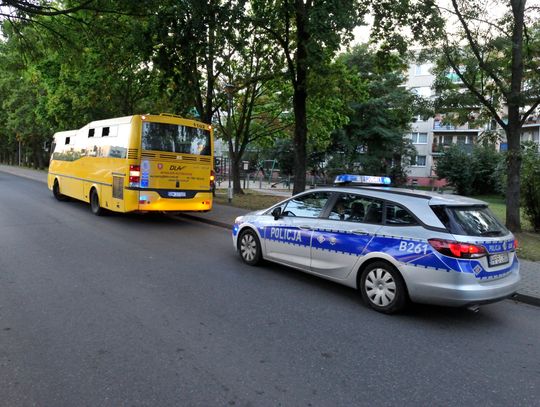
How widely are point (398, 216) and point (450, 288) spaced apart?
1031 millimetres

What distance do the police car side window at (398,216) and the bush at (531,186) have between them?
30.3ft

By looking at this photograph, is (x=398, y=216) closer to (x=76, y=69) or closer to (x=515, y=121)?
(x=515, y=121)

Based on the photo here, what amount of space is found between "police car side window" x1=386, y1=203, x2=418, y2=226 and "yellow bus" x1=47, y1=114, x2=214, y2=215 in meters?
7.27

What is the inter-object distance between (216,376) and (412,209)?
3038 millimetres

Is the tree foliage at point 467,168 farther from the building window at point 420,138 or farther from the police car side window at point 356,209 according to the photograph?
the police car side window at point 356,209

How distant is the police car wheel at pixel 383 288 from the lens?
17.0ft

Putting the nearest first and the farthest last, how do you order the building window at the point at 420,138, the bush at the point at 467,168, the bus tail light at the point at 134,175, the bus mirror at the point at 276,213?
the bus mirror at the point at 276,213
the bus tail light at the point at 134,175
the bush at the point at 467,168
the building window at the point at 420,138

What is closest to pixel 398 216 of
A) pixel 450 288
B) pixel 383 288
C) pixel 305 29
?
pixel 383 288

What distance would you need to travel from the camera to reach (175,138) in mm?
11641

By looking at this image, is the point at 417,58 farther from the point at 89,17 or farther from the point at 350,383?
the point at 350,383

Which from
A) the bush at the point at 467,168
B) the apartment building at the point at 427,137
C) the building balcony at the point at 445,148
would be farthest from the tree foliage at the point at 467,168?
the apartment building at the point at 427,137

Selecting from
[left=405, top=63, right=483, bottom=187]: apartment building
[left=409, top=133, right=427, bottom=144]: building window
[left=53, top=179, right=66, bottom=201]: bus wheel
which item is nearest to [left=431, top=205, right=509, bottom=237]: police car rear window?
[left=53, top=179, right=66, bottom=201]: bus wheel

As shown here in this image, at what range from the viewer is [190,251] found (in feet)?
28.0

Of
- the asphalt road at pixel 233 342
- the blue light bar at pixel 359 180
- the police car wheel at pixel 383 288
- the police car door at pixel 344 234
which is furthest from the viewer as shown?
Result: the blue light bar at pixel 359 180
